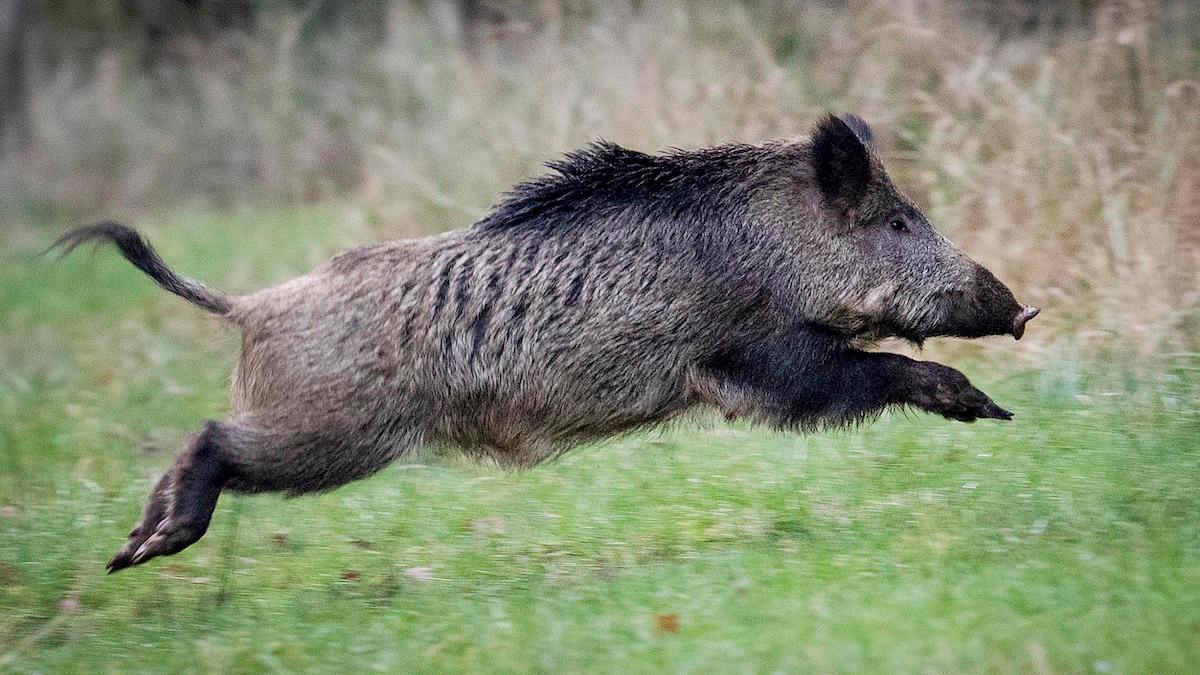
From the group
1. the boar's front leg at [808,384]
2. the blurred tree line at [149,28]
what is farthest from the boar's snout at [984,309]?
the blurred tree line at [149,28]

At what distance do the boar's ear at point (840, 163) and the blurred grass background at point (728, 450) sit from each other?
105 centimetres

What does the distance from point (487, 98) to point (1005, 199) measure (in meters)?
4.32

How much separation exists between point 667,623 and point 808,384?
1.17m

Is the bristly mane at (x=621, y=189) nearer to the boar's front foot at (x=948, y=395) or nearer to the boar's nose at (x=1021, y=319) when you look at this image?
the boar's front foot at (x=948, y=395)

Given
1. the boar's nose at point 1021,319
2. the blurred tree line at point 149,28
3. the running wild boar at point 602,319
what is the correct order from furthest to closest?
the blurred tree line at point 149,28
the boar's nose at point 1021,319
the running wild boar at point 602,319

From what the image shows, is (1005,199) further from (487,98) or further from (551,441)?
(487,98)

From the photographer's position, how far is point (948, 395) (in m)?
4.64

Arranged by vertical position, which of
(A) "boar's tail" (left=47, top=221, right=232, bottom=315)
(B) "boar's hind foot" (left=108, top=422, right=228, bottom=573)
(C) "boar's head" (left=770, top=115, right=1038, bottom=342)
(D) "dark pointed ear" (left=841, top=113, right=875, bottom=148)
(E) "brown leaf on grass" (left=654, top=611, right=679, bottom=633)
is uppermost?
(D) "dark pointed ear" (left=841, top=113, right=875, bottom=148)

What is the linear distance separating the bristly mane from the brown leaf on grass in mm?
1505

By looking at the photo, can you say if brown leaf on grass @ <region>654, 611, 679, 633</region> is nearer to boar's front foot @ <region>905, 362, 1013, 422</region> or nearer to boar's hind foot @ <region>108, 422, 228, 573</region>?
boar's front foot @ <region>905, 362, 1013, 422</region>

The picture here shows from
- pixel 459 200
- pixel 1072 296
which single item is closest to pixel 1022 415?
pixel 1072 296

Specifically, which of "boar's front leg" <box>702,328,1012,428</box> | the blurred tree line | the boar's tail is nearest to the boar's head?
"boar's front leg" <box>702,328,1012,428</box>

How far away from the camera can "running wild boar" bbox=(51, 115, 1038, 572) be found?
4.52 meters

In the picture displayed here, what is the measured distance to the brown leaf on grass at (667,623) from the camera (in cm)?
388
